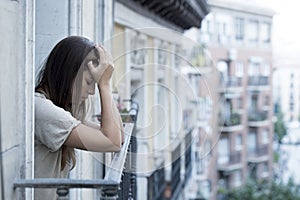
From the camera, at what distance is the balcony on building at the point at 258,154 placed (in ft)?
106

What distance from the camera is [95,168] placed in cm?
475

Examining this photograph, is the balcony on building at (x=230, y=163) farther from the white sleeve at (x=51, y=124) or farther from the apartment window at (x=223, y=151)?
the white sleeve at (x=51, y=124)

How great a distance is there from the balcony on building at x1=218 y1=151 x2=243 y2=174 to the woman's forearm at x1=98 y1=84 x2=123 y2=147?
26.9 meters

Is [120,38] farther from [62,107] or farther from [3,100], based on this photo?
[3,100]

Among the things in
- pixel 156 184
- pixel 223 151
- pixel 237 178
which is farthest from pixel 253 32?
pixel 156 184

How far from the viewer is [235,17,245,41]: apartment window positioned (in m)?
29.5

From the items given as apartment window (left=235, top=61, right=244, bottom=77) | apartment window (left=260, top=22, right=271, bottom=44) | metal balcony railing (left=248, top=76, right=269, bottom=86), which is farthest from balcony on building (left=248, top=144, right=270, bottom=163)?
apartment window (left=260, top=22, right=271, bottom=44)

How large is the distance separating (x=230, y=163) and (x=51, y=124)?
27.5 m

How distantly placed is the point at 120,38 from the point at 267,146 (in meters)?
27.6

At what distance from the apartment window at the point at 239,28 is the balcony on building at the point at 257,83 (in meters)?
2.19

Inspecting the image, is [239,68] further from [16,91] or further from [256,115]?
[16,91]

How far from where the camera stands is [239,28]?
1171 inches

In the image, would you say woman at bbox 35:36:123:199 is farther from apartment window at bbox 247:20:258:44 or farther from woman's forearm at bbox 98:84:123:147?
apartment window at bbox 247:20:258:44

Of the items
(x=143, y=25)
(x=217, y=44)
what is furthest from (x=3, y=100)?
(x=217, y=44)
